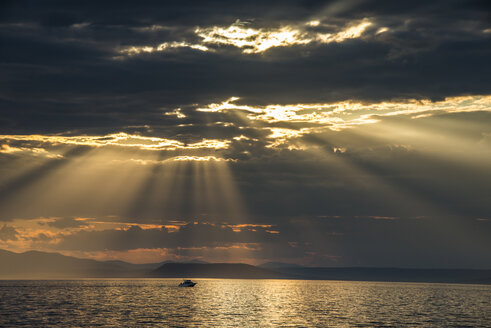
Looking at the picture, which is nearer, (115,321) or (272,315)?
(115,321)

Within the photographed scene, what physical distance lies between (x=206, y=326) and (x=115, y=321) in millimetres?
19706

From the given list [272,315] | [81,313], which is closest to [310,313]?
[272,315]

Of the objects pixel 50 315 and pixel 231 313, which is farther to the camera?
pixel 231 313

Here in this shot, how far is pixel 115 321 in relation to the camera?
382 feet

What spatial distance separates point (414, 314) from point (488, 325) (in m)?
28.5

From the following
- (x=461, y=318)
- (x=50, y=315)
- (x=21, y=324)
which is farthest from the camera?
(x=461, y=318)

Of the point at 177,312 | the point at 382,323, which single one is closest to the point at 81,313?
the point at 177,312

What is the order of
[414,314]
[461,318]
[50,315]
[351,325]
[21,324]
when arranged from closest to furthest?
1. [21,324]
2. [351,325]
3. [50,315]
4. [461,318]
5. [414,314]

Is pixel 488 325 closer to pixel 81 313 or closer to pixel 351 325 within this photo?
pixel 351 325

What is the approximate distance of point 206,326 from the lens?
110812mm

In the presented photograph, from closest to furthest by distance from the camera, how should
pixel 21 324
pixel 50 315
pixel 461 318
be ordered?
pixel 21 324, pixel 50 315, pixel 461 318

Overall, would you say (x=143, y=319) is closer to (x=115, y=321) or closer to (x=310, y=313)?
(x=115, y=321)

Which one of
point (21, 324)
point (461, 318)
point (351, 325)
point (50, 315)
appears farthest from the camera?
point (461, 318)

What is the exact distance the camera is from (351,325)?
381 feet
